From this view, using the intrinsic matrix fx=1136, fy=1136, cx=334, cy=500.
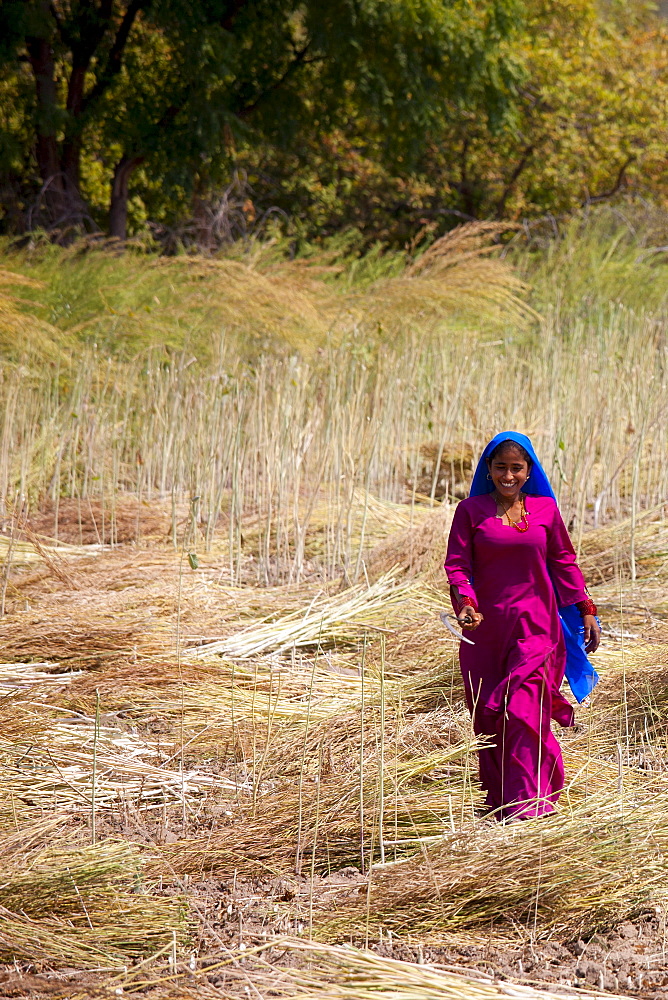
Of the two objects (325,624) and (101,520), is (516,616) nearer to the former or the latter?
(325,624)

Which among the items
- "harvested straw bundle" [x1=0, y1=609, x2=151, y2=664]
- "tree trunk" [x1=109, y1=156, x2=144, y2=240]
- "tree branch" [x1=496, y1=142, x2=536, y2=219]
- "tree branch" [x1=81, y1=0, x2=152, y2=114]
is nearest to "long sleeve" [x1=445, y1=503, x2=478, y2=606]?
"harvested straw bundle" [x1=0, y1=609, x2=151, y2=664]

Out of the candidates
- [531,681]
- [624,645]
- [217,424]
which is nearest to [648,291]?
[217,424]

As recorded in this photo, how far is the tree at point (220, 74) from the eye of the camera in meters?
9.78

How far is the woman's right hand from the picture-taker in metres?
2.20

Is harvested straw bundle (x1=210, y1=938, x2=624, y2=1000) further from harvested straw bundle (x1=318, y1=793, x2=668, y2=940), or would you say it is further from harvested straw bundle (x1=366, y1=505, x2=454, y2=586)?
harvested straw bundle (x1=366, y1=505, x2=454, y2=586)

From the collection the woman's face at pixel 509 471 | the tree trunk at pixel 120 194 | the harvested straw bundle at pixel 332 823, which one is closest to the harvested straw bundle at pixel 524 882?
the harvested straw bundle at pixel 332 823

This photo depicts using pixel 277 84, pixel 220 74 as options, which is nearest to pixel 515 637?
pixel 220 74

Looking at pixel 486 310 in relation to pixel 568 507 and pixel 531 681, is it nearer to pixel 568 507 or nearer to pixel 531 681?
pixel 568 507

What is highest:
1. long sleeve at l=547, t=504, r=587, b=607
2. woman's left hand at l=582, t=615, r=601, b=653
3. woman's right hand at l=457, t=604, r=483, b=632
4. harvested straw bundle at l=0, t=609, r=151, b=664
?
long sleeve at l=547, t=504, r=587, b=607

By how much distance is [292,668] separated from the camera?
3039 millimetres

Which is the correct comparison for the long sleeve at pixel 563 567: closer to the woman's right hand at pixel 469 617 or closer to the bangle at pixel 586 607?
the bangle at pixel 586 607

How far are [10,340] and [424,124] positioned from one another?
21.6ft

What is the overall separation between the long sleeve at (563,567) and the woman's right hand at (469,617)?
24cm

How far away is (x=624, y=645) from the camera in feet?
10.3
